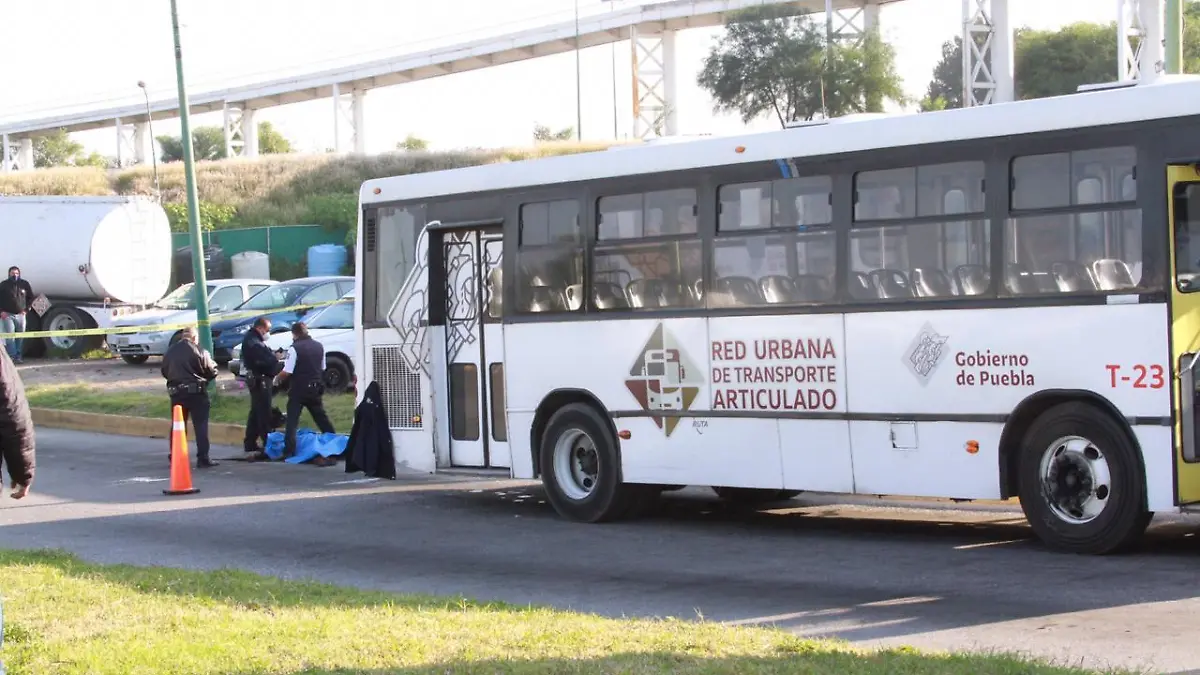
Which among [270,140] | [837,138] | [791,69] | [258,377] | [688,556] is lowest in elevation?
[688,556]

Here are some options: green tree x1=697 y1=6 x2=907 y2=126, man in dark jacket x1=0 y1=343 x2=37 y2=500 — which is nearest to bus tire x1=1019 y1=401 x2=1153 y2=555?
man in dark jacket x1=0 y1=343 x2=37 y2=500

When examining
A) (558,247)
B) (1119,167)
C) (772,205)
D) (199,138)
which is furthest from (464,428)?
(199,138)

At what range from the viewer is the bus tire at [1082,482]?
10688mm

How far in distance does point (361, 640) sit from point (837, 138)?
6007mm

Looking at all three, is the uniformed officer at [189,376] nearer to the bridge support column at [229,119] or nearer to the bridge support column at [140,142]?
the bridge support column at [229,119]

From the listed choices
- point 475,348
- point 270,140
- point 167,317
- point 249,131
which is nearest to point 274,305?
point 167,317

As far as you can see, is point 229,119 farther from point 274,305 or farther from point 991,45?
point 274,305

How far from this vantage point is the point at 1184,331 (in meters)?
10.5

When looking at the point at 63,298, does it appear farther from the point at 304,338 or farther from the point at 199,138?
the point at 199,138

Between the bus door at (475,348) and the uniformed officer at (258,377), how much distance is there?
503 cm

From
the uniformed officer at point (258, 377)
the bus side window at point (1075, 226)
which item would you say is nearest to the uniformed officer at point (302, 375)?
the uniformed officer at point (258, 377)

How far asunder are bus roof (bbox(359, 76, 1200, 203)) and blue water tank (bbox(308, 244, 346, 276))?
31649 mm

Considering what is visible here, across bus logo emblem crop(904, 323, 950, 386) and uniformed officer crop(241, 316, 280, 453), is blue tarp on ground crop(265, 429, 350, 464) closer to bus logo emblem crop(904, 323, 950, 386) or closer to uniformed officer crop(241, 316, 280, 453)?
Result: uniformed officer crop(241, 316, 280, 453)

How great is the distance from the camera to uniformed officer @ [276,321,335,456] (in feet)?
64.0
